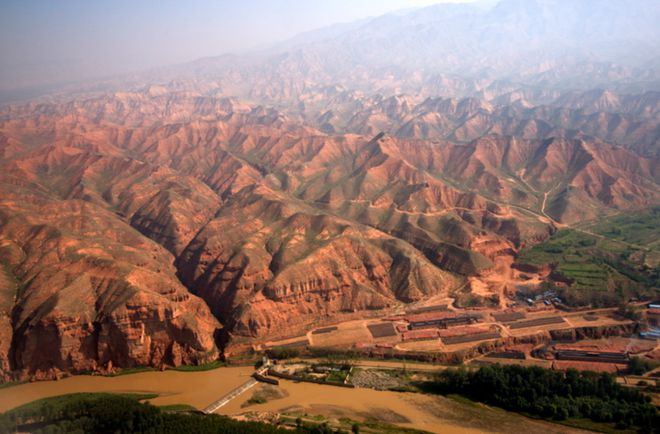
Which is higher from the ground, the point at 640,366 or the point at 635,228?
the point at 635,228

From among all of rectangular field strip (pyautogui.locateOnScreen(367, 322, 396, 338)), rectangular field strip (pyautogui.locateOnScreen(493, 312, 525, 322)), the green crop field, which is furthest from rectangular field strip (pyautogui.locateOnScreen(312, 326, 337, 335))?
A: the green crop field

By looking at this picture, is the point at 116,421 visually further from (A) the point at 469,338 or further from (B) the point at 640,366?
(B) the point at 640,366

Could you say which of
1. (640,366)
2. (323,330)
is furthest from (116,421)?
(640,366)

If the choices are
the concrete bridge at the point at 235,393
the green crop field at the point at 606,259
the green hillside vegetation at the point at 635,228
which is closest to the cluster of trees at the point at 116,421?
the concrete bridge at the point at 235,393

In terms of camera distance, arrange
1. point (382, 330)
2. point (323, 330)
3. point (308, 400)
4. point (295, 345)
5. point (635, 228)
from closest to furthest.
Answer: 1. point (308, 400)
2. point (295, 345)
3. point (382, 330)
4. point (323, 330)
5. point (635, 228)

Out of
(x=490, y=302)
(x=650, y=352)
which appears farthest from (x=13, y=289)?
(x=650, y=352)

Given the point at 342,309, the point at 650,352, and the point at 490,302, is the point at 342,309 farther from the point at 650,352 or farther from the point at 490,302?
the point at 650,352
